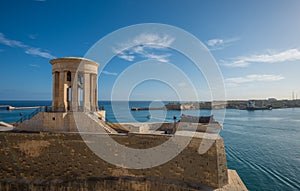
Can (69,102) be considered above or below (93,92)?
below

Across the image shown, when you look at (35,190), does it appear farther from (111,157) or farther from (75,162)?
(111,157)

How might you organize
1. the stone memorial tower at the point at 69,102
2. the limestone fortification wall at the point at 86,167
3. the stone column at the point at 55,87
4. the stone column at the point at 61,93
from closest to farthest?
the limestone fortification wall at the point at 86,167 → the stone memorial tower at the point at 69,102 → the stone column at the point at 61,93 → the stone column at the point at 55,87

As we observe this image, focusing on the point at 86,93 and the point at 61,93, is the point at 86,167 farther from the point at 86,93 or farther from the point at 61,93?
the point at 61,93

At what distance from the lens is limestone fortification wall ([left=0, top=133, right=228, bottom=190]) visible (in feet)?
22.3

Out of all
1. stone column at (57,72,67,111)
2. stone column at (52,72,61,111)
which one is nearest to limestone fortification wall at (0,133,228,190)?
stone column at (57,72,67,111)

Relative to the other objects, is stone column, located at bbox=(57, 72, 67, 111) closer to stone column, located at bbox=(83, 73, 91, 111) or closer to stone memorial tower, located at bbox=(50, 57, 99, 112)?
stone memorial tower, located at bbox=(50, 57, 99, 112)

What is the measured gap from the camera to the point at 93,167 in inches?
305

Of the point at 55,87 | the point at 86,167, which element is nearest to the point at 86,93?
the point at 55,87

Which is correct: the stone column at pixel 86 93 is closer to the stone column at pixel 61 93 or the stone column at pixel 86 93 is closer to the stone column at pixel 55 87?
the stone column at pixel 61 93

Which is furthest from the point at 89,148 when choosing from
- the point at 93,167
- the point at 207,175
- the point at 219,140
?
the point at 219,140

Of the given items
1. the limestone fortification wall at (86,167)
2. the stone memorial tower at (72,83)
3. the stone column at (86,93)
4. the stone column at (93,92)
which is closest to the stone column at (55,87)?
the stone memorial tower at (72,83)

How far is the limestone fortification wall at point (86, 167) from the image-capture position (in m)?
6.80

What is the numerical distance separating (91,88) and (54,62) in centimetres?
261

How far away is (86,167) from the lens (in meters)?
7.78
